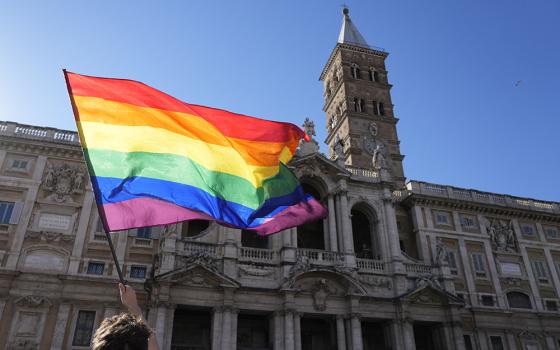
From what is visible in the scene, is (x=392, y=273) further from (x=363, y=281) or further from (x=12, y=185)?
(x=12, y=185)

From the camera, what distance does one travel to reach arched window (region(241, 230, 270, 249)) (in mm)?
33406

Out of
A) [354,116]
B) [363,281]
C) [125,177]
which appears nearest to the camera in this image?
[125,177]

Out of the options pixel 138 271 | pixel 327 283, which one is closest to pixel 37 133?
pixel 138 271

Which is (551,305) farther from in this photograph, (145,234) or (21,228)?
(21,228)

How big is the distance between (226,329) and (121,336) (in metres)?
25.6

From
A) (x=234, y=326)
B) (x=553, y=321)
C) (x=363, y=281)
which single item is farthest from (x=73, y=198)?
(x=553, y=321)

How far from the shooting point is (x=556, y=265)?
40.7 metres

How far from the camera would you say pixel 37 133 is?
1276 inches

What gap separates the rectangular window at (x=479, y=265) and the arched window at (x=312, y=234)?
12667mm

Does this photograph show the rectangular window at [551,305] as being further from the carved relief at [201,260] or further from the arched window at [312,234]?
the carved relief at [201,260]

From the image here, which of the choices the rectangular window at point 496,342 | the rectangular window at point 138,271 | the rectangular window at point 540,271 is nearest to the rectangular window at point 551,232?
the rectangular window at point 540,271

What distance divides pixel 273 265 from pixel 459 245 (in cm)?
1666

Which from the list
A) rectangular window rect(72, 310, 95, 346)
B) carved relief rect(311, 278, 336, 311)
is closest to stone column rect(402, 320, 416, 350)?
carved relief rect(311, 278, 336, 311)

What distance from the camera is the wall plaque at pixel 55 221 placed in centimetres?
2963
